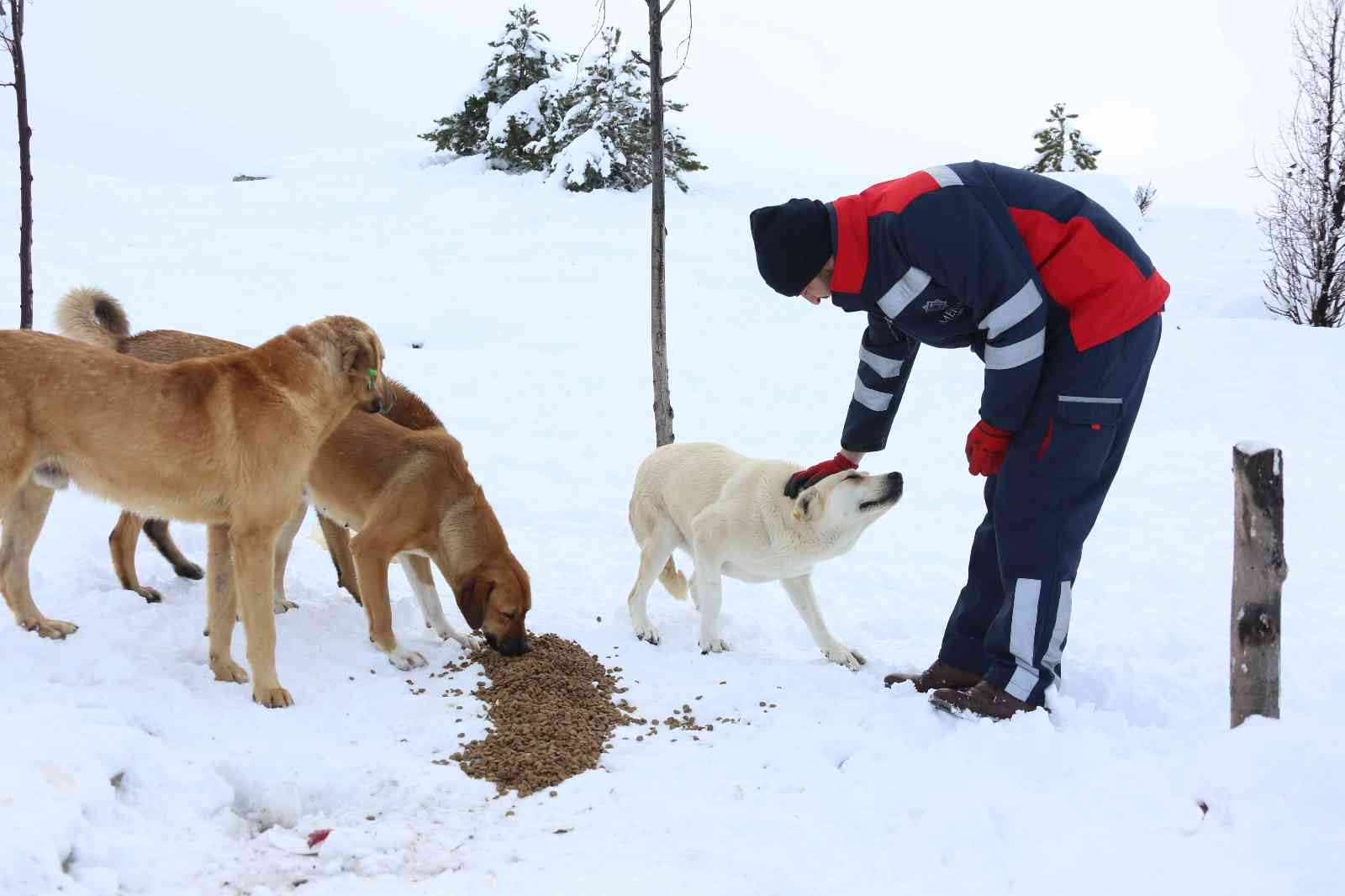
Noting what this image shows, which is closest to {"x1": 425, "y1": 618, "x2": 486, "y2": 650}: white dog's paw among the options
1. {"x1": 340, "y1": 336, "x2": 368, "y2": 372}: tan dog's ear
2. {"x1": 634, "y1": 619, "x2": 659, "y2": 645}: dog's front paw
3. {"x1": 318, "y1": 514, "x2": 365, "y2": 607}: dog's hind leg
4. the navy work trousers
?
{"x1": 318, "y1": 514, "x2": 365, "y2": 607}: dog's hind leg

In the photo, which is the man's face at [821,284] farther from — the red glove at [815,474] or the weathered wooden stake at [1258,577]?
the weathered wooden stake at [1258,577]

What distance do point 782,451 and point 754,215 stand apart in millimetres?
8472

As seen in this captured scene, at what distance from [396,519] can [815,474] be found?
2431 millimetres

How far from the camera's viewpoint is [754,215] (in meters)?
4.30

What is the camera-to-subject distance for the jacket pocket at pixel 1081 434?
13.1ft

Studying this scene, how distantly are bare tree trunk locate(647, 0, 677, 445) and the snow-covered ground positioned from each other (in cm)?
116

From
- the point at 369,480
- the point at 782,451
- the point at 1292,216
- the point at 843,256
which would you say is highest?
the point at 1292,216

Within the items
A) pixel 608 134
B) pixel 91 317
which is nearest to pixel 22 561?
pixel 91 317

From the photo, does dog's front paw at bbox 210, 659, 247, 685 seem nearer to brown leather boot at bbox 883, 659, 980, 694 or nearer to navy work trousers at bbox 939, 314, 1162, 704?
brown leather boot at bbox 883, 659, 980, 694

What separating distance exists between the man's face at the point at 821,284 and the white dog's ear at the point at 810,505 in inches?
56.4

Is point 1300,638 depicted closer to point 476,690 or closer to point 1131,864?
point 1131,864

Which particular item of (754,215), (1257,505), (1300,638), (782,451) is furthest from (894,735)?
(782,451)

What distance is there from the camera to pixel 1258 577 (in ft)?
11.9

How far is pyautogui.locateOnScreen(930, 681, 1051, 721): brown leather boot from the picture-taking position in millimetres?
4219
